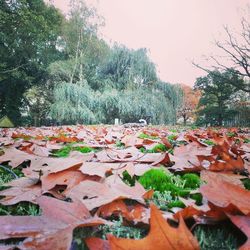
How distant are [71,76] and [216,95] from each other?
31.7 ft

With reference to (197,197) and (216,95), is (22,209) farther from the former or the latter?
(216,95)

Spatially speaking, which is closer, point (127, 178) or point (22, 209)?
point (22, 209)

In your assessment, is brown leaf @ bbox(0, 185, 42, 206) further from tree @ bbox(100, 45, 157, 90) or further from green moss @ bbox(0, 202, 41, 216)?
tree @ bbox(100, 45, 157, 90)

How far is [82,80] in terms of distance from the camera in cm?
1539

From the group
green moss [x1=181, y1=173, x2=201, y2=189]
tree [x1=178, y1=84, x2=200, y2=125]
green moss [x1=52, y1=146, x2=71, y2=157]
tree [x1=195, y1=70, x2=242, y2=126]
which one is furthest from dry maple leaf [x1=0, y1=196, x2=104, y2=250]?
tree [x1=178, y1=84, x2=200, y2=125]

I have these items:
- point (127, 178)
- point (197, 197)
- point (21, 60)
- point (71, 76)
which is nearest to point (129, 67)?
point (71, 76)

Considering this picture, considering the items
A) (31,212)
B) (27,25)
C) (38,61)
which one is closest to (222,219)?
(31,212)

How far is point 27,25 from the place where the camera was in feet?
46.5

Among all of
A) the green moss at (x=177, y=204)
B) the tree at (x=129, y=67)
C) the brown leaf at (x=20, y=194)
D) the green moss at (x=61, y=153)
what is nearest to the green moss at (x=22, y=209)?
the brown leaf at (x=20, y=194)

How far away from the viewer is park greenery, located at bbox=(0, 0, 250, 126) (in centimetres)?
1372

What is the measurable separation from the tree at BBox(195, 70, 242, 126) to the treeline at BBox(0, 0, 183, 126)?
269 cm

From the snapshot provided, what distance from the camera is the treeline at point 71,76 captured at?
13.8 meters

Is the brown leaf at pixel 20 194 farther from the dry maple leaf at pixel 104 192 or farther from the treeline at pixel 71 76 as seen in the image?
the treeline at pixel 71 76

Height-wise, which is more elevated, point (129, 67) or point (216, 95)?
point (129, 67)
